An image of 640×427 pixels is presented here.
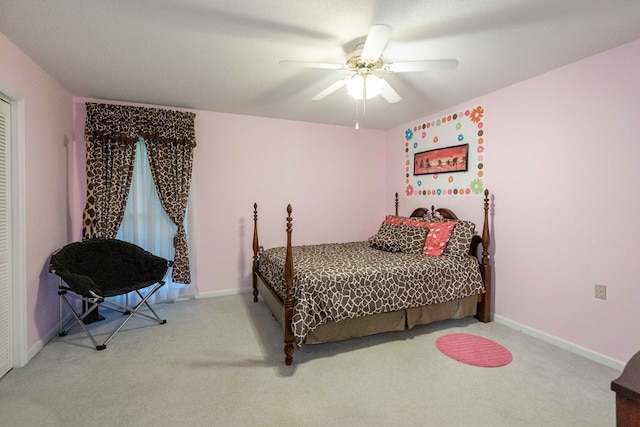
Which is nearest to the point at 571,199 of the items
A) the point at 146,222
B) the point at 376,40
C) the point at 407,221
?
the point at 407,221

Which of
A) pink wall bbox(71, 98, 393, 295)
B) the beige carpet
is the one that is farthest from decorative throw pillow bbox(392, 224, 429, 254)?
pink wall bbox(71, 98, 393, 295)

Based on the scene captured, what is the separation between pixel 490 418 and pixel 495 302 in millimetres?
1749

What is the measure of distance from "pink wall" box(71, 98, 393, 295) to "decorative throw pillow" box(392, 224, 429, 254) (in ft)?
4.51

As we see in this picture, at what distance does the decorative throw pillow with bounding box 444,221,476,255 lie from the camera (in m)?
3.20

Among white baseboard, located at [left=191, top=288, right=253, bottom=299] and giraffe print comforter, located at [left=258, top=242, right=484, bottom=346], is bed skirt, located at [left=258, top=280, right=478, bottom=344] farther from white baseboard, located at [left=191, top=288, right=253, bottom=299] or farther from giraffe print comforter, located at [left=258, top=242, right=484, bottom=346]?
white baseboard, located at [left=191, top=288, right=253, bottom=299]

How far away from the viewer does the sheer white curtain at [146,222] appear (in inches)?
144

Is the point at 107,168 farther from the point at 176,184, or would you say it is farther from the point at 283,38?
the point at 283,38

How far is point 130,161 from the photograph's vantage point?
11.5 ft

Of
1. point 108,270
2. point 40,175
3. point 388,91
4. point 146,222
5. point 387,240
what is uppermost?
point 388,91

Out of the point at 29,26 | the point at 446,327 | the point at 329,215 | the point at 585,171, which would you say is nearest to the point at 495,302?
the point at 446,327

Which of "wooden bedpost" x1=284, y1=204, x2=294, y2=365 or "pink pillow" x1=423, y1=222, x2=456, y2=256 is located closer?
"wooden bedpost" x1=284, y1=204, x2=294, y2=365

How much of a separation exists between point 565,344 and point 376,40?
115 inches

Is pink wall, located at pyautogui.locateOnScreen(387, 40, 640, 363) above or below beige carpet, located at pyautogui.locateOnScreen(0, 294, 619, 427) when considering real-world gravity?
above

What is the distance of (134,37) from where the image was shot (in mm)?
2168
